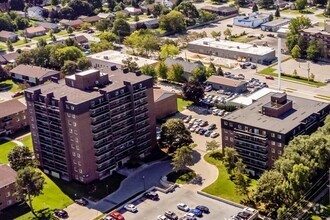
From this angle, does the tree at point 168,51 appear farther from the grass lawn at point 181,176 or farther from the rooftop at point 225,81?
the grass lawn at point 181,176

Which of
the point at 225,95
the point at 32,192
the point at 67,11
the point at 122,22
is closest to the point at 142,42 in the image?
the point at 122,22

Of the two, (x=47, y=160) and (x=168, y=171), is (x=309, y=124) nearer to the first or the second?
(x=168, y=171)

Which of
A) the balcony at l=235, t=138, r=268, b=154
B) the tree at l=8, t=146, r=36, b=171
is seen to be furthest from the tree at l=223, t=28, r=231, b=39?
the tree at l=8, t=146, r=36, b=171

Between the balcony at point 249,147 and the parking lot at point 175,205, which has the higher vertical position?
the balcony at point 249,147

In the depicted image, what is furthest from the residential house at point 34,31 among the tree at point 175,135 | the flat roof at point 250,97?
the tree at point 175,135

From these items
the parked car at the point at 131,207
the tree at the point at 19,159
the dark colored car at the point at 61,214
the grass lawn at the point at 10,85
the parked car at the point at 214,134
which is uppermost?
the tree at the point at 19,159

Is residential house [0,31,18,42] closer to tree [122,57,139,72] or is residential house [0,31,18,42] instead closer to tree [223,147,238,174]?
tree [122,57,139,72]
